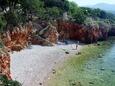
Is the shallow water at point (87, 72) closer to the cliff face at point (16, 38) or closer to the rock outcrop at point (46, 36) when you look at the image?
the rock outcrop at point (46, 36)

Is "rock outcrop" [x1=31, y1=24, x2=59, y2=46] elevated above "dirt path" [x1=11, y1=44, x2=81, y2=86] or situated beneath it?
elevated above

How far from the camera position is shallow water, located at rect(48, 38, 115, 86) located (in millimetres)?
45250

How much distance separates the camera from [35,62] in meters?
54.5

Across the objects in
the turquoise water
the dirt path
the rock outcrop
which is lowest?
the turquoise water

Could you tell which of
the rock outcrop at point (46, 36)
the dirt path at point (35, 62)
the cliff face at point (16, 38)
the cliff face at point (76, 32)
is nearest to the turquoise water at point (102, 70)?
the dirt path at point (35, 62)

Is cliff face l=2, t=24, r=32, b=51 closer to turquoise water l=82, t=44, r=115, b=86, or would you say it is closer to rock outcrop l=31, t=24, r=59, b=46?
rock outcrop l=31, t=24, r=59, b=46

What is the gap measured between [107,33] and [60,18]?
17913 millimetres

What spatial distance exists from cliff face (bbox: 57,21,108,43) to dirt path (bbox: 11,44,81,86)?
8.76m

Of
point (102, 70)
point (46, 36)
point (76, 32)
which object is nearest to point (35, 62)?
point (102, 70)

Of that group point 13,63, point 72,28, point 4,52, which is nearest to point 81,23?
point 72,28

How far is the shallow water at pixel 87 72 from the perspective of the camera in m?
45.2

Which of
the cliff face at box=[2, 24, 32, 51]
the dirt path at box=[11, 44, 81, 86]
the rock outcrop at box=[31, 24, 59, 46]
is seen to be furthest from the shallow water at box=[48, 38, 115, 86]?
the cliff face at box=[2, 24, 32, 51]

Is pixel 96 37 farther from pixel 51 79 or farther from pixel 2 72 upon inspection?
pixel 2 72

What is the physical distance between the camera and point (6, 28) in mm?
58062
